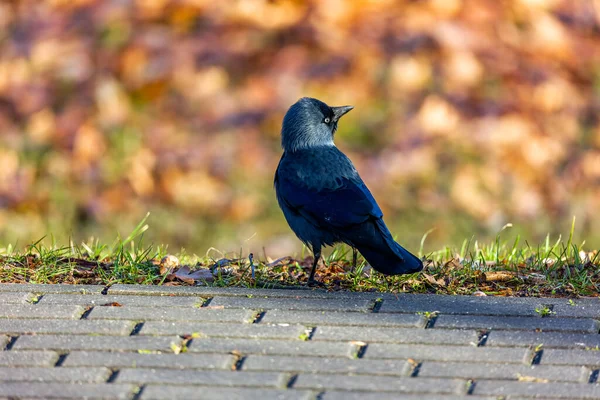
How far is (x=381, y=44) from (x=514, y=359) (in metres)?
5.69

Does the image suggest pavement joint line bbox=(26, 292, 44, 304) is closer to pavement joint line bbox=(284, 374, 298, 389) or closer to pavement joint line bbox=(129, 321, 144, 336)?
pavement joint line bbox=(129, 321, 144, 336)

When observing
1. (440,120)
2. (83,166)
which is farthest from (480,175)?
(83,166)

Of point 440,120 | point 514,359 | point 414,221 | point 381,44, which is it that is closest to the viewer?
point 514,359

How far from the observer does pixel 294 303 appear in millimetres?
3592

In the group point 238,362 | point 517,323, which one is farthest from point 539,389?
point 238,362

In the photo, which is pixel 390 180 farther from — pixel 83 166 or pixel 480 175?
pixel 83 166

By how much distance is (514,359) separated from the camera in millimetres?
3076

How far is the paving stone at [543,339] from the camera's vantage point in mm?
3201

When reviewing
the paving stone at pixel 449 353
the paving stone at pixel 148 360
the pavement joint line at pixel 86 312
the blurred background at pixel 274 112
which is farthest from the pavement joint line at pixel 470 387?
the blurred background at pixel 274 112

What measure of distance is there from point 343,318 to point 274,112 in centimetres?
460

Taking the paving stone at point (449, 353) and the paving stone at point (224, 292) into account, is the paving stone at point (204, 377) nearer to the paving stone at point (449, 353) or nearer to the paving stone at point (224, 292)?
the paving stone at point (449, 353)

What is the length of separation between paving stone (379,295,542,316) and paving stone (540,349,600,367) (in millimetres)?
365

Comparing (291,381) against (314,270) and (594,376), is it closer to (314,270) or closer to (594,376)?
(594,376)

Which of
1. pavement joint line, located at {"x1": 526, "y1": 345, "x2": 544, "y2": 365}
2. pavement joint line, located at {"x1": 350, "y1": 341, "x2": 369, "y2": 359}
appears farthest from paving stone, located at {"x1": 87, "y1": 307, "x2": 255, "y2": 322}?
pavement joint line, located at {"x1": 526, "y1": 345, "x2": 544, "y2": 365}
